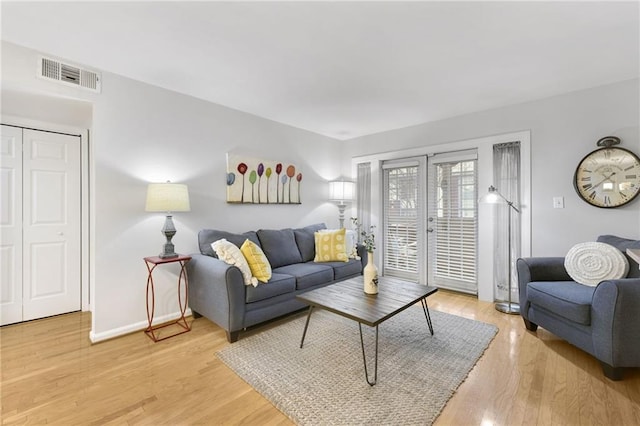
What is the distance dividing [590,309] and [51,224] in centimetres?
493

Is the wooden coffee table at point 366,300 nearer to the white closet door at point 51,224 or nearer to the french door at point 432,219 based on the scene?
the french door at point 432,219

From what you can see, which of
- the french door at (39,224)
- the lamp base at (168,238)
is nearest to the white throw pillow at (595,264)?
the lamp base at (168,238)

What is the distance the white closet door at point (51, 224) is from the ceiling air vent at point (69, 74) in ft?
3.22

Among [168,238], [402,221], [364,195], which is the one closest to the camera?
[168,238]

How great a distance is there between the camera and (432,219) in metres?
4.06

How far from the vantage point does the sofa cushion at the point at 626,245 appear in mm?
2285

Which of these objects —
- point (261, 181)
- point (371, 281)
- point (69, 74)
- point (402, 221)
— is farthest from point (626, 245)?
→ point (69, 74)

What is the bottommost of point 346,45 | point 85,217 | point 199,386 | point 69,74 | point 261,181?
point 199,386

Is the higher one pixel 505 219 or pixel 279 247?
pixel 505 219

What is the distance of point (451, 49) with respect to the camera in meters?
2.20

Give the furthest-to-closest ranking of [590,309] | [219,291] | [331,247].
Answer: [331,247], [219,291], [590,309]

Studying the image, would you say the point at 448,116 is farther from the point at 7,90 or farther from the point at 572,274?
the point at 7,90

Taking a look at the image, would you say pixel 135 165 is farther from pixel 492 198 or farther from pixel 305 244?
pixel 492 198

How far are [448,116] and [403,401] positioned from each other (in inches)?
135
